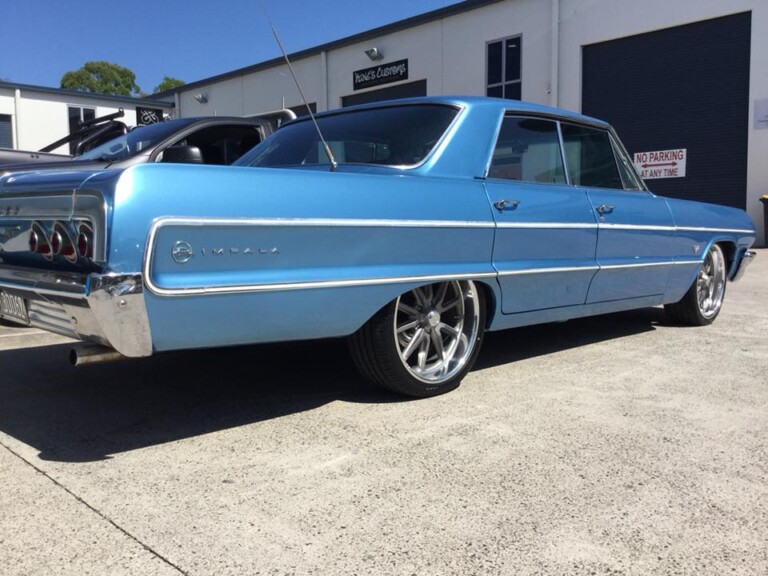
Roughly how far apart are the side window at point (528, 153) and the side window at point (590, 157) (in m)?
0.15

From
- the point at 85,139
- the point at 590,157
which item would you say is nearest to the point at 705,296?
the point at 590,157

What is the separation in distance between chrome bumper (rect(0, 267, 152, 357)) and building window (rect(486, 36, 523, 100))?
1715cm

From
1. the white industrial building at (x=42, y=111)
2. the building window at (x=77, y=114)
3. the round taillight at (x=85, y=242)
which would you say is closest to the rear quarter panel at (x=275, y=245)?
the round taillight at (x=85, y=242)

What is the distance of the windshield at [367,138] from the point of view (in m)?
3.64

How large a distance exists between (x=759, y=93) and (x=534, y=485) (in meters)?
15.1

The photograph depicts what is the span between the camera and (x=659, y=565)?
2.01 meters

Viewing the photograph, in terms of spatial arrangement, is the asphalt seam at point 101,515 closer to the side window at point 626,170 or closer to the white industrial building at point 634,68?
the side window at point 626,170

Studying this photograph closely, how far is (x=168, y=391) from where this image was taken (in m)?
3.72

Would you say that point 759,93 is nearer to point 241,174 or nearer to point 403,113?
point 403,113

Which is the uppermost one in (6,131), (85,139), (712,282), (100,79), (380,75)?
(100,79)

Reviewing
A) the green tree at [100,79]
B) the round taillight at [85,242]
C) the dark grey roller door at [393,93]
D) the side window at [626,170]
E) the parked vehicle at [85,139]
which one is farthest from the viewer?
the green tree at [100,79]

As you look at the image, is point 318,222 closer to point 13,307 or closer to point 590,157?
point 13,307

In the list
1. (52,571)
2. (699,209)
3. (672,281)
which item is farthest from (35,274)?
(699,209)

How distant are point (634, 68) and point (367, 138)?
14.8m
